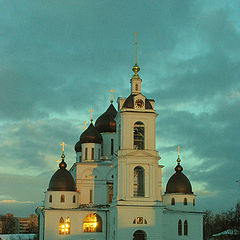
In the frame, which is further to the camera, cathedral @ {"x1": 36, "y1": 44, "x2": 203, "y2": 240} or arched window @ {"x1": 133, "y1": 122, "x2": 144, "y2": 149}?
arched window @ {"x1": 133, "y1": 122, "x2": 144, "y2": 149}

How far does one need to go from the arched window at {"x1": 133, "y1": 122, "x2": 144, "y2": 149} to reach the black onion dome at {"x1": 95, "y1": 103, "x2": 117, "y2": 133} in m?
10.4

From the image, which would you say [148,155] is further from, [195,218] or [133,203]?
[195,218]

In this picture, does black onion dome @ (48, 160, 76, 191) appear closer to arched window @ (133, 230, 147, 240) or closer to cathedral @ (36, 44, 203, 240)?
cathedral @ (36, 44, 203, 240)

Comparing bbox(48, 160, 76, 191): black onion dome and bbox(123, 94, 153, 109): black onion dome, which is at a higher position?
bbox(123, 94, 153, 109): black onion dome

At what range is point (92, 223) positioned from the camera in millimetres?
46469

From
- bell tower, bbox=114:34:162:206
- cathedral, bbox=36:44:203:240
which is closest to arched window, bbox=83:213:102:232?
cathedral, bbox=36:44:203:240

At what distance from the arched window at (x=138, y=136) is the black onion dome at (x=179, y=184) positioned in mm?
7819

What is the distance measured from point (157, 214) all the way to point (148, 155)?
537cm

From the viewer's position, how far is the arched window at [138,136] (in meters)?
43.7

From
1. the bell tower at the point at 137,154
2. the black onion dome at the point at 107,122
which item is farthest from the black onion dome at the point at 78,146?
the bell tower at the point at 137,154

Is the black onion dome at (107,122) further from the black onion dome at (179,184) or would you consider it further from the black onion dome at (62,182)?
the black onion dome at (179,184)

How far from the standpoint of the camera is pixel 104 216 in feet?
152

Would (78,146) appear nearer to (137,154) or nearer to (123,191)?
(137,154)

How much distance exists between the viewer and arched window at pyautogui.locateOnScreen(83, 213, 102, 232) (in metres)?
46.2
